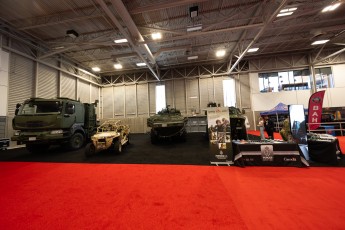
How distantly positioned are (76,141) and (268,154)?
26.4 feet

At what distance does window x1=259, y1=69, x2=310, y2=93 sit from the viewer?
46.1ft

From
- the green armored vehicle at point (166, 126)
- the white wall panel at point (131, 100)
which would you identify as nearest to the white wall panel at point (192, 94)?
the white wall panel at point (131, 100)

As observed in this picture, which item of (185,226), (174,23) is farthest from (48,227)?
(174,23)

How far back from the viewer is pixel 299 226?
1.78 metres

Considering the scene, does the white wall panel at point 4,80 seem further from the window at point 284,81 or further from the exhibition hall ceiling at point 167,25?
the window at point 284,81

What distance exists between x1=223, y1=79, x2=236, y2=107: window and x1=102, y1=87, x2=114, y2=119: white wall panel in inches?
479

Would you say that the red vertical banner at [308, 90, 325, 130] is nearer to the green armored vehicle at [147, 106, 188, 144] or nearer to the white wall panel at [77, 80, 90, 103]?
the green armored vehicle at [147, 106, 188, 144]

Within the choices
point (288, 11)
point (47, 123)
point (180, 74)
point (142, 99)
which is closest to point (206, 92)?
point (180, 74)

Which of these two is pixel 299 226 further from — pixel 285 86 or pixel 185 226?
pixel 285 86

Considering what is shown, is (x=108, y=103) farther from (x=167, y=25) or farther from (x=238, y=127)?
(x=238, y=127)

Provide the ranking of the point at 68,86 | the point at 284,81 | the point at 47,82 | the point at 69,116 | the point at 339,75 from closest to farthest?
the point at 69,116 → the point at 47,82 → the point at 68,86 → the point at 339,75 → the point at 284,81

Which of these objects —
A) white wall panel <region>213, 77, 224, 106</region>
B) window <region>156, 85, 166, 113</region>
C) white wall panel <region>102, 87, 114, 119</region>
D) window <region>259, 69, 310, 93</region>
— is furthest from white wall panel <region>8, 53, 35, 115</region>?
window <region>259, 69, 310, 93</region>

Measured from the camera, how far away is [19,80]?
884cm

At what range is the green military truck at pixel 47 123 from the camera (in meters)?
5.96
